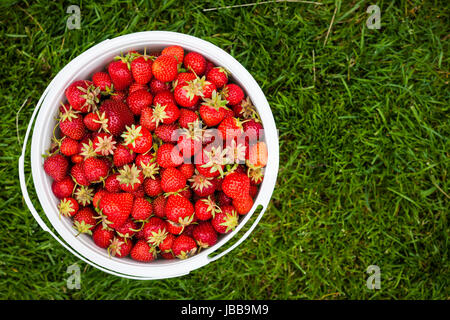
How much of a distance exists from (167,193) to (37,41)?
2.78 feet

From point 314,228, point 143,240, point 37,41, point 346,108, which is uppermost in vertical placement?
point 37,41

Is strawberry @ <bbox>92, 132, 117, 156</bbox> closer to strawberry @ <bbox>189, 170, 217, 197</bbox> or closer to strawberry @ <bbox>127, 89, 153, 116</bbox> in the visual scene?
strawberry @ <bbox>127, 89, 153, 116</bbox>

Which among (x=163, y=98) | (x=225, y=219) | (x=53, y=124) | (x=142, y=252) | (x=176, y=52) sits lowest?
(x=142, y=252)

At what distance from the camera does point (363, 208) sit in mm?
1389

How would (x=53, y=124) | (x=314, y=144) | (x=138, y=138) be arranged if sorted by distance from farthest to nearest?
(x=314, y=144) → (x=53, y=124) → (x=138, y=138)

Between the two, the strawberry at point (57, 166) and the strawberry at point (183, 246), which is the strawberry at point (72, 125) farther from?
the strawberry at point (183, 246)

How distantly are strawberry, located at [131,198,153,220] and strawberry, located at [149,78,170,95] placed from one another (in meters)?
0.32

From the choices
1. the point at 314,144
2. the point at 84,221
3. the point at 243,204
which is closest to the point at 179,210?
the point at 243,204

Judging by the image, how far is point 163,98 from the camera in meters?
0.99

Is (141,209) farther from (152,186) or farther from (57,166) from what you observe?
(57,166)

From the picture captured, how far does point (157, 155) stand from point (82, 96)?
0.27 metres
